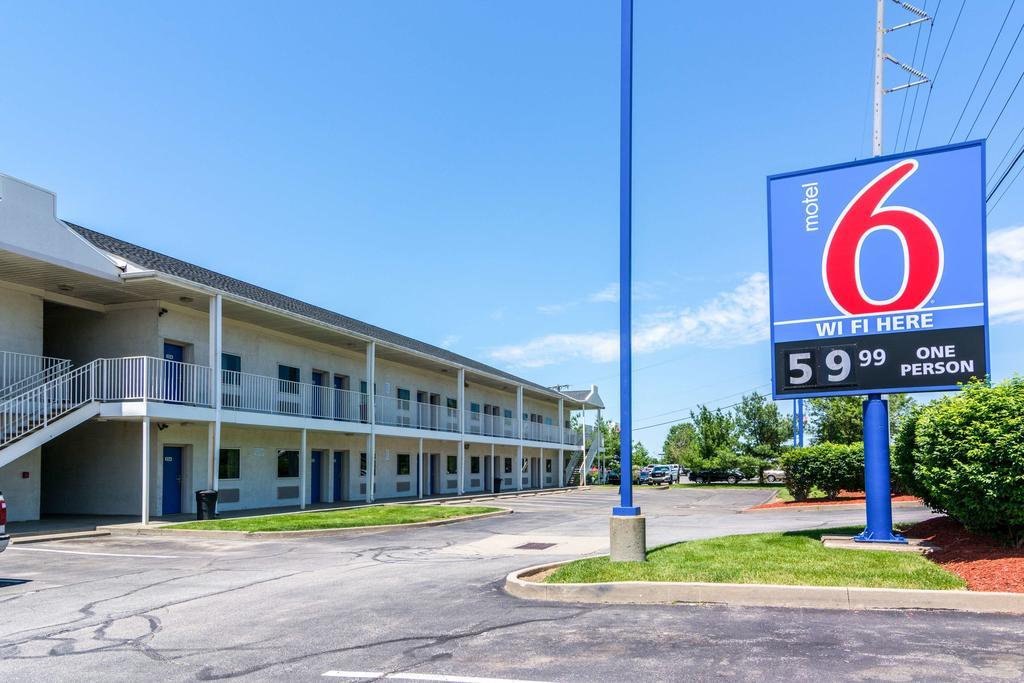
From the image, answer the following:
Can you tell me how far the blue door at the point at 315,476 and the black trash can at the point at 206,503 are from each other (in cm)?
849

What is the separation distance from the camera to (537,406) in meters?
54.4

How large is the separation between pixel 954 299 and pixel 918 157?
2.27 metres

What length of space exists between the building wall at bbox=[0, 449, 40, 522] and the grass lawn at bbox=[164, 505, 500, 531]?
447 centimetres

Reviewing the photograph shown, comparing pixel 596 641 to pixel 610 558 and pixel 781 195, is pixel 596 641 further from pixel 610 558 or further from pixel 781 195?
pixel 781 195

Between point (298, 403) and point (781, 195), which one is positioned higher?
point (781, 195)

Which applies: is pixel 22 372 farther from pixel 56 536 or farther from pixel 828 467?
pixel 828 467

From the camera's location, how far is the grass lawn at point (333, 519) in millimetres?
18125

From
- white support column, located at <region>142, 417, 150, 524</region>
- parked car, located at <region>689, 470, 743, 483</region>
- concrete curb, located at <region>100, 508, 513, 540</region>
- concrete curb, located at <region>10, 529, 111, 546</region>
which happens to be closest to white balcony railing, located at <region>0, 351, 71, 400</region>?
white support column, located at <region>142, 417, 150, 524</region>

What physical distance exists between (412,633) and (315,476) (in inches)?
894

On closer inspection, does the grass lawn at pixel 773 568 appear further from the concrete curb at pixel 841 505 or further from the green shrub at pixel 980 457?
the concrete curb at pixel 841 505

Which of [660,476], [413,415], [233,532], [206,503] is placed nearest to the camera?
[233,532]

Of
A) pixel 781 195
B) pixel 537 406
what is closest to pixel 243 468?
pixel 781 195

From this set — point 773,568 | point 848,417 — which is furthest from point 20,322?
point 848,417

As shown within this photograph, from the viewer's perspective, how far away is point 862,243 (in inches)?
506
